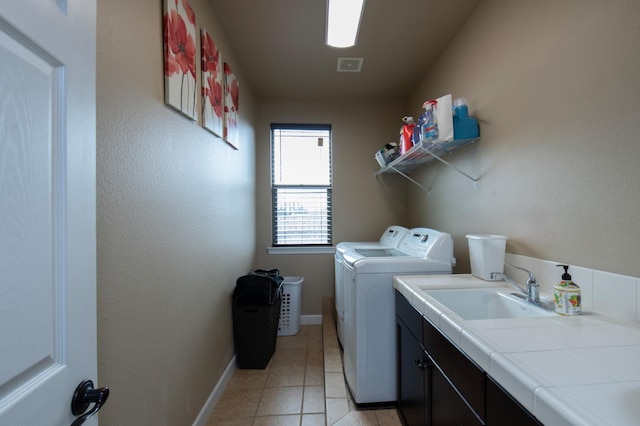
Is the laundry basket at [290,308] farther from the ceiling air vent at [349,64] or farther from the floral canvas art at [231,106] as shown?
the ceiling air vent at [349,64]

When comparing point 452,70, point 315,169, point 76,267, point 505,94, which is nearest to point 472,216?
point 505,94

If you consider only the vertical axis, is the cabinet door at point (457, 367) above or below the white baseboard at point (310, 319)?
above

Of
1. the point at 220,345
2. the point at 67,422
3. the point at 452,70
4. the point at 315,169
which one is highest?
the point at 452,70

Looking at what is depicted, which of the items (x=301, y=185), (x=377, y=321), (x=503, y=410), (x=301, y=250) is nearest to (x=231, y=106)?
(x=301, y=185)

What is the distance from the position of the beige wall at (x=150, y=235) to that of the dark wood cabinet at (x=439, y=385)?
3.82 ft

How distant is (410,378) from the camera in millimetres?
1393

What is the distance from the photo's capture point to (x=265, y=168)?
300 cm

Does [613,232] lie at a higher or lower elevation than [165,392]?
higher

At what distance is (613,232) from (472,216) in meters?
0.83

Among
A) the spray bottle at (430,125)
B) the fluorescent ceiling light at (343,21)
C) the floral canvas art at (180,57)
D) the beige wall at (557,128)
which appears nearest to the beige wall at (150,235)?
the floral canvas art at (180,57)

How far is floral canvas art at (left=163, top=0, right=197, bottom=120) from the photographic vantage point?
1.17 m

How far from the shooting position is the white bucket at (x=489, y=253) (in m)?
1.36

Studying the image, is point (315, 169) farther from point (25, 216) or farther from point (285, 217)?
point (25, 216)

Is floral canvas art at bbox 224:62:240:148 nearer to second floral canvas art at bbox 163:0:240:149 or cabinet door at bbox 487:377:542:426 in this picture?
second floral canvas art at bbox 163:0:240:149
